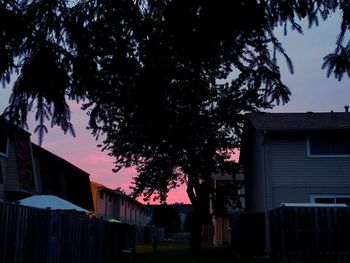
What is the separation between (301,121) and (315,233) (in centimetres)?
688

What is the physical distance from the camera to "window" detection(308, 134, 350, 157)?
888 inches

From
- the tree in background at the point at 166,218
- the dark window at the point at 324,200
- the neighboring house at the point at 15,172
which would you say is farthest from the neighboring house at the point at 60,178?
the tree in background at the point at 166,218

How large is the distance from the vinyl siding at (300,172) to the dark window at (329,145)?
0.27 m

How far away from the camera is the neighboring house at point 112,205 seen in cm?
4706

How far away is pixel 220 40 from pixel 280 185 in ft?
57.3

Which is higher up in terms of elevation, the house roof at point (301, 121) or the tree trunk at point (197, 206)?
the house roof at point (301, 121)

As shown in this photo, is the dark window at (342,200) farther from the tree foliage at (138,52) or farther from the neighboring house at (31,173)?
the tree foliage at (138,52)

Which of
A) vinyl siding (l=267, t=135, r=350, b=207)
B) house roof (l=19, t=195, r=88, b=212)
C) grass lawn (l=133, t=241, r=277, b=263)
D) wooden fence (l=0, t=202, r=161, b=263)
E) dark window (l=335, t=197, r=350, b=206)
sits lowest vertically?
grass lawn (l=133, t=241, r=277, b=263)

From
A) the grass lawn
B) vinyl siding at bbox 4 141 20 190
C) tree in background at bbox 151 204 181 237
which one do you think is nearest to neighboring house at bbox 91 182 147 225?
tree in background at bbox 151 204 181 237

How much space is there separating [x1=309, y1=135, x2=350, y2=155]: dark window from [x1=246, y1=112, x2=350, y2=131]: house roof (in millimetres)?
633

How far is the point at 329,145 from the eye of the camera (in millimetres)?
22641

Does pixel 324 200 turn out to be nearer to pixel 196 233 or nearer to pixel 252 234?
pixel 252 234

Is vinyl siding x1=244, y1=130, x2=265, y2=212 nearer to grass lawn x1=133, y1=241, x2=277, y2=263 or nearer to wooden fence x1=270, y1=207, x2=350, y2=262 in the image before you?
grass lawn x1=133, y1=241, x2=277, y2=263

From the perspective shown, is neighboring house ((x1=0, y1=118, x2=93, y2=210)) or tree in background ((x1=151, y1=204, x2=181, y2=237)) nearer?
neighboring house ((x1=0, y1=118, x2=93, y2=210))
